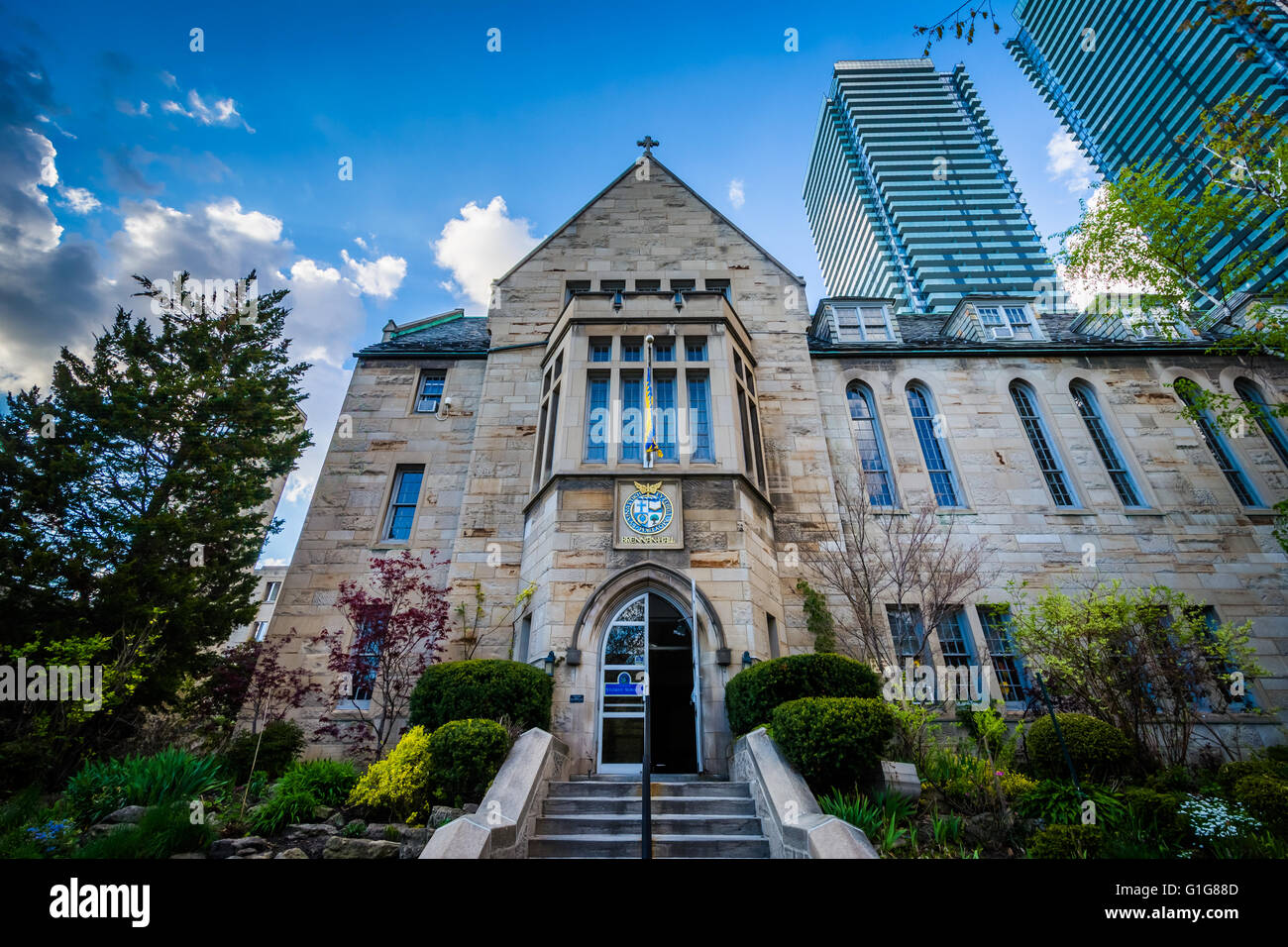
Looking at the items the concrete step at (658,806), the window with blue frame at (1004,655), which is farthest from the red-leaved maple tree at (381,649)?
the window with blue frame at (1004,655)

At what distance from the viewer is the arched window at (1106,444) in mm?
15312

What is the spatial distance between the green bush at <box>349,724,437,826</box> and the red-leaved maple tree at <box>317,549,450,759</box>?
8.31ft

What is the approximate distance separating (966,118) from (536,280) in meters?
123

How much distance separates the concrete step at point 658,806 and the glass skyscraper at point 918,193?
291ft

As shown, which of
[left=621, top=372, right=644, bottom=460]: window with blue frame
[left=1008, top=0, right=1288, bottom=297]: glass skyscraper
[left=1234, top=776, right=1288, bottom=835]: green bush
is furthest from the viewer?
[left=1008, top=0, right=1288, bottom=297]: glass skyscraper

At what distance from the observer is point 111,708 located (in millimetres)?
9773

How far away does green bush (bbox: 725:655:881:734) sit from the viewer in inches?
318

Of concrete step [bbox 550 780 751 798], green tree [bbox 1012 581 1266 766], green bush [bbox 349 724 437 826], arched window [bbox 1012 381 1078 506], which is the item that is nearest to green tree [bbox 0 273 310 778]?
green bush [bbox 349 724 437 826]

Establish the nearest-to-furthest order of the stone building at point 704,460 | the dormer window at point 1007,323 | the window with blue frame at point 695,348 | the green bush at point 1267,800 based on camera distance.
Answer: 1. the green bush at point 1267,800
2. the stone building at point 704,460
3. the window with blue frame at point 695,348
4. the dormer window at point 1007,323

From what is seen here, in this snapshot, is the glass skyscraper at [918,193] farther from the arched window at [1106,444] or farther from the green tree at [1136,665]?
the green tree at [1136,665]

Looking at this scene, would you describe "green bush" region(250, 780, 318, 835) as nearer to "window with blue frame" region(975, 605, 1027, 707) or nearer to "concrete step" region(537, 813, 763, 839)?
"concrete step" region(537, 813, 763, 839)

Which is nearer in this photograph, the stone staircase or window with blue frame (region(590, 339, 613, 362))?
the stone staircase
